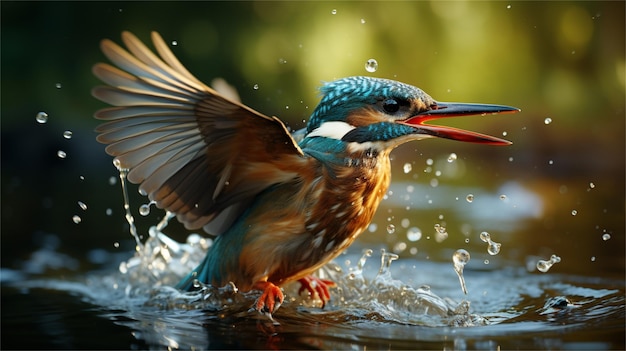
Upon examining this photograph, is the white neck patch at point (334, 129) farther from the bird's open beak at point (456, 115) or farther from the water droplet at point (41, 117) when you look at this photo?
the water droplet at point (41, 117)

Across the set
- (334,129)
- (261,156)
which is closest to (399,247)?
(334,129)

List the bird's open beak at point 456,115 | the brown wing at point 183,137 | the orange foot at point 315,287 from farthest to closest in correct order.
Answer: the orange foot at point 315,287
the bird's open beak at point 456,115
the brown wing at point 183,137

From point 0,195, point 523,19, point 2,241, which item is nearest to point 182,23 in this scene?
point 0,195

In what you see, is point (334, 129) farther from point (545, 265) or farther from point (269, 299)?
point (545, 265)

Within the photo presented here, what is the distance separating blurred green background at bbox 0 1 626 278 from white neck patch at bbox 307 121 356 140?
4.25 meters

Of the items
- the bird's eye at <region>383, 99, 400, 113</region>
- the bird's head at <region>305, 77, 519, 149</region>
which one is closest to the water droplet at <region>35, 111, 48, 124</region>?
the bird's head at <region>305, 77, 519, 149</region>

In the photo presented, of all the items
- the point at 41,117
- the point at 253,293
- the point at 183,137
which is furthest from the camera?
the point at 41,117

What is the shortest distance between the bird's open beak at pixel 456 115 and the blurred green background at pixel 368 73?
419cm

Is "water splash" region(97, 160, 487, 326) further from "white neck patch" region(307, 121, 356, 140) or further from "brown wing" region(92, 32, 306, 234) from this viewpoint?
"white neck patch" region(307, 121, 356, 140)

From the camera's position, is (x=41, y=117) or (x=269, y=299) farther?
(x=41, y=117)

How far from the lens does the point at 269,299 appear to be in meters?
3.05

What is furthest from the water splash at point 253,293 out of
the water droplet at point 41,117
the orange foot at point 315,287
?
the water droplet at point 41,117

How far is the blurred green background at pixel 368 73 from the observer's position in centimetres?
793

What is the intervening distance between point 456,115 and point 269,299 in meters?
0.98
